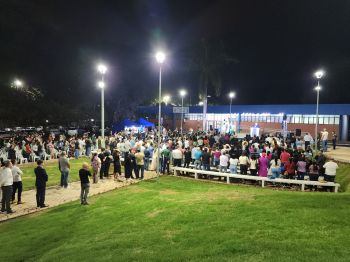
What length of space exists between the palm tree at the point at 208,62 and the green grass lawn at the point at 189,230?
4164 centimetres

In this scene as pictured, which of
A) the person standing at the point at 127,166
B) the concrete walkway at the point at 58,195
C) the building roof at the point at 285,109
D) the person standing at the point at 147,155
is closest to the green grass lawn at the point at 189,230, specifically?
the concrete walkway at the point at 58,195

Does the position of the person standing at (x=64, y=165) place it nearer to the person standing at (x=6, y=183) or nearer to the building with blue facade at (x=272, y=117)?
the person standing at (x=6, y=183)

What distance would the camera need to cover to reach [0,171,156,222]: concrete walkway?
12.3m

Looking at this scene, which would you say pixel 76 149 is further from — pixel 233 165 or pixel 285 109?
pixel 285 109

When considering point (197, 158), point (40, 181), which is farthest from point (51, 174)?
point (197, 158)

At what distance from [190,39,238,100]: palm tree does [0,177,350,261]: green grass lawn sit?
4164 centimetres

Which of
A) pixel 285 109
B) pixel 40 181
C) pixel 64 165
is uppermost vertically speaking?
pixel 285 109

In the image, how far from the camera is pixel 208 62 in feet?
174

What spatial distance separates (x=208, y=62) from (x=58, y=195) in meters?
42.2

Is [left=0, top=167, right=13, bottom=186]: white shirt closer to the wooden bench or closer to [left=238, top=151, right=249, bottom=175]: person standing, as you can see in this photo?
the wooden bench

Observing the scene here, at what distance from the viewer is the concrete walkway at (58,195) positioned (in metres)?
12.3

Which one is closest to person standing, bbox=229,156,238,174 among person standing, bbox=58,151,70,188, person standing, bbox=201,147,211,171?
person standing, bbox=201,147,211,171

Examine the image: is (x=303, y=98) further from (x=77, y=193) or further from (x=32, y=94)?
(x=77, y=193)

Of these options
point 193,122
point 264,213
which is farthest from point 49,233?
point 193,122
